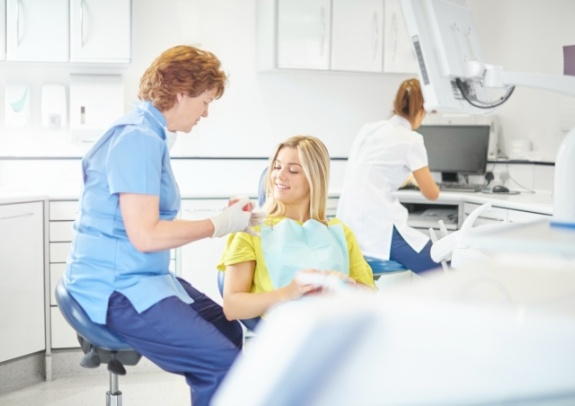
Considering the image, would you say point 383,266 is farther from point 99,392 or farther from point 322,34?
point 322,34

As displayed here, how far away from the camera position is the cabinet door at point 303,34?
14.1 feet

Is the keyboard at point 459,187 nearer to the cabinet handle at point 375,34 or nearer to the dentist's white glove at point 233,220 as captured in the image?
the cabinet handle at point 375,34

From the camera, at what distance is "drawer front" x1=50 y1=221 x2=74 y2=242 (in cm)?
372

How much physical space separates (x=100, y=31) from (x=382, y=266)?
1848 millimetres

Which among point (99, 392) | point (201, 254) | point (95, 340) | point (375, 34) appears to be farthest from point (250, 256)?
point (375, 34)

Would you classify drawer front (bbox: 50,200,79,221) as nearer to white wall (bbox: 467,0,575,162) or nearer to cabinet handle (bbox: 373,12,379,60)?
cabinet handle (bbox: 373,12,379,60)

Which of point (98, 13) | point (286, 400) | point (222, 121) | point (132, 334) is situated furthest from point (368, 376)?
point (222, 121)

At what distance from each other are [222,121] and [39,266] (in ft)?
4.64

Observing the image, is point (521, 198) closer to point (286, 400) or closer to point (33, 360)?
point (33, 360)

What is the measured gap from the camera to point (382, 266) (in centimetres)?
326

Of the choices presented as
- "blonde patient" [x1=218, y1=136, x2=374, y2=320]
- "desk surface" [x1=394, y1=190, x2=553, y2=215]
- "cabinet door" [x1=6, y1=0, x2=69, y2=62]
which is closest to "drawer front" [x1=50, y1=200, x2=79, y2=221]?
"cabinet door" [x1=6, y1=0, x2=69, y2=62]

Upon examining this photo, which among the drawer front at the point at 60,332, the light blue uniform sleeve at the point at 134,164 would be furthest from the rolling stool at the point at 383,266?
the drawer front at the point at 60,332

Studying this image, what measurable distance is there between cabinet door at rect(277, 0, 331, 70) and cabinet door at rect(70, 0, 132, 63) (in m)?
0.80

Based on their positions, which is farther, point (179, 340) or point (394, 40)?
point (394, 40)
